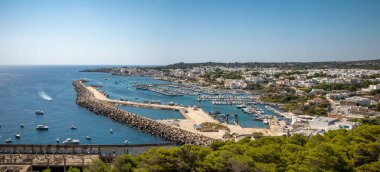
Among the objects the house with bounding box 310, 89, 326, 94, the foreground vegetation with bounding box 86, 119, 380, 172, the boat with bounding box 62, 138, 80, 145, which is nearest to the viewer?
the foreground vegetation with bounding box 86, 119, 380, 172

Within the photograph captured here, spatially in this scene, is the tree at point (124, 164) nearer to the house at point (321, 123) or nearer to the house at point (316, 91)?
the house at point (321, 123)

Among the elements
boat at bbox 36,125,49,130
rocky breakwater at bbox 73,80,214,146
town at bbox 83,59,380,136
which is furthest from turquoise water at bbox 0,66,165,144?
town at bbox 83,59,380,136

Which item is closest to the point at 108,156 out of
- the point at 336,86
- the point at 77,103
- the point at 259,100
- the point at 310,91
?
the point at 77,103

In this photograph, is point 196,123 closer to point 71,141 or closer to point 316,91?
point 71,141

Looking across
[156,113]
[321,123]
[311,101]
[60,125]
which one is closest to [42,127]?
[60,125]

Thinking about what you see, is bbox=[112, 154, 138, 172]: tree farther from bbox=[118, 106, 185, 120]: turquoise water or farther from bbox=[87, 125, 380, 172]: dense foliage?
bbox=[118, 106, 185, 120]: turquoise water

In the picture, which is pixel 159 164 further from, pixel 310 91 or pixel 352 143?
pixel 310 91

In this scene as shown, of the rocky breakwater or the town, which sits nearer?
the rocky breakwater

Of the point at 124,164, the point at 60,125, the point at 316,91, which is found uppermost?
the point at 124,164

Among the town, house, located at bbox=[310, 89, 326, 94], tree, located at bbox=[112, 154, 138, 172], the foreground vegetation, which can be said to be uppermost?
the foreground vegetation

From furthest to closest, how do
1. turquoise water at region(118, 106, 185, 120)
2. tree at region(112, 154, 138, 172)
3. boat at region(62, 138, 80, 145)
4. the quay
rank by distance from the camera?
turquoise water at region(118, 106, 185, 120) < the quay < boat at region(62, 138, 80, 145) < tree at region(112, 154, 138, 172)

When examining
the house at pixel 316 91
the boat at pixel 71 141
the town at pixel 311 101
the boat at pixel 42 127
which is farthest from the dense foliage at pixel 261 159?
the house at pixel 316 91
